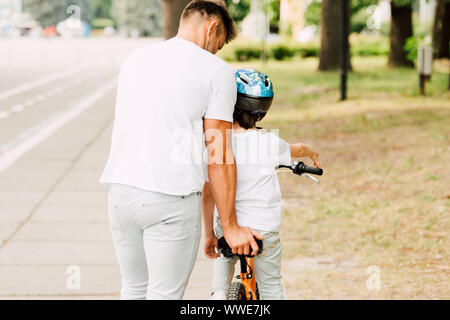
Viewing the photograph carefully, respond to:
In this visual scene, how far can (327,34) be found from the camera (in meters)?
25.4

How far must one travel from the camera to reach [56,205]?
7852 mm

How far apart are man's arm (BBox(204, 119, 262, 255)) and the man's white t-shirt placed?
0.13 ft

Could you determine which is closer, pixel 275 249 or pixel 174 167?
pixel 174 167

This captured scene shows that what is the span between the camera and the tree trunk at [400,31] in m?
27.9

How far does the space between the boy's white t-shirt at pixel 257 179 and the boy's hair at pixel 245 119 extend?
0.04 meters

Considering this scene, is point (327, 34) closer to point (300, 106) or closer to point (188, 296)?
point (300, 106)

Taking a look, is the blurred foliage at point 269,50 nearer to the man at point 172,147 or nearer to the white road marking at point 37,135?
the white road marking at point 37,135

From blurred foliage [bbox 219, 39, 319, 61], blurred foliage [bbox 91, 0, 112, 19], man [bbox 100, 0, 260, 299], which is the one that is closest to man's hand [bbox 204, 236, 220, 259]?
man [bbox 100, 0, 260, 299]

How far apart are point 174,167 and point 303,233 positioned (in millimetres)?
4112

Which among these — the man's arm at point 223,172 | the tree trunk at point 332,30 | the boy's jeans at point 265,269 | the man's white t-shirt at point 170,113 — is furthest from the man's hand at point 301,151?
the tree trunk at point 332,30

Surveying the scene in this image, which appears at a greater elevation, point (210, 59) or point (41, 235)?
point (210, 59)

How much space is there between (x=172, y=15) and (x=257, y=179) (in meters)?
12.0

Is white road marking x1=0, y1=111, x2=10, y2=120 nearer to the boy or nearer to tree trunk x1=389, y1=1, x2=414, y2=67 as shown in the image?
the boy
